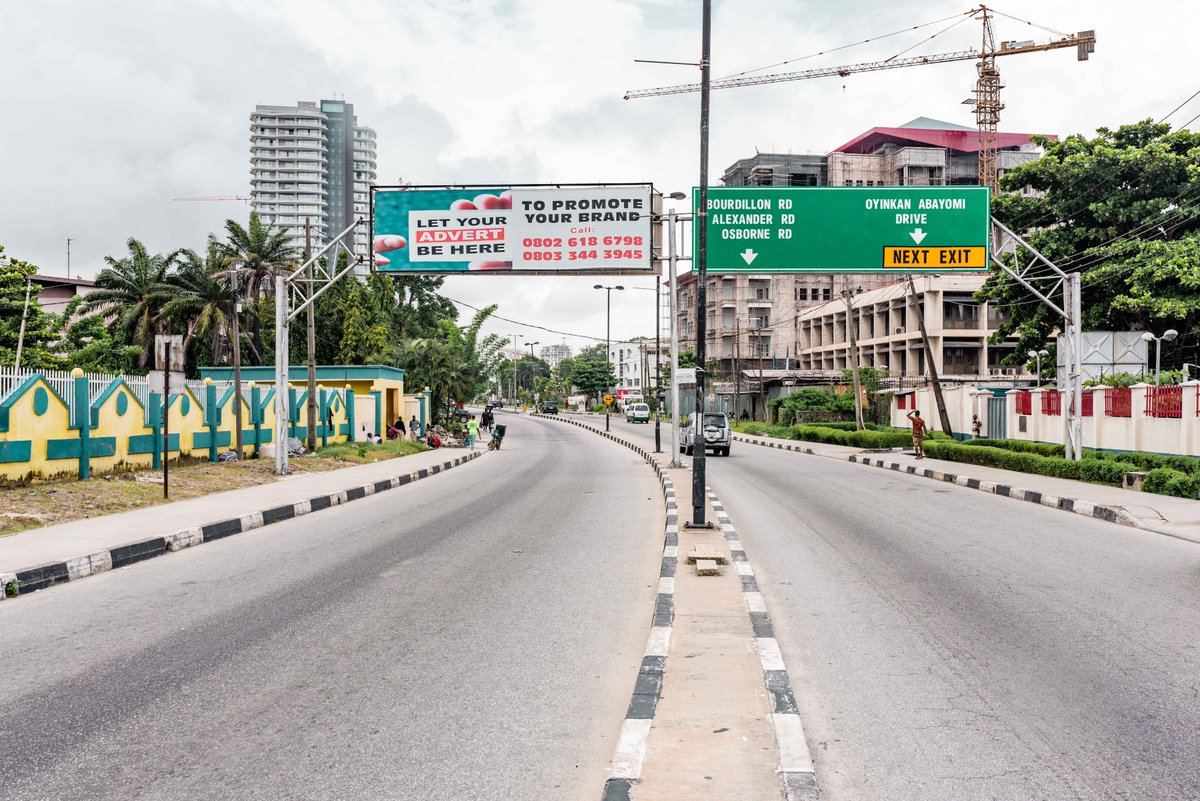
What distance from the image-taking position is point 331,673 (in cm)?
529

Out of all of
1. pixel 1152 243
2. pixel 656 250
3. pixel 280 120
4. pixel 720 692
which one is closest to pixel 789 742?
pixel 720 692

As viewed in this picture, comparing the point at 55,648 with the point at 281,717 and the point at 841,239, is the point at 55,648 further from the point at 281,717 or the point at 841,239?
the point at 841,239

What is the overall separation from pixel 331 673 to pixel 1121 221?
35466 millimetres

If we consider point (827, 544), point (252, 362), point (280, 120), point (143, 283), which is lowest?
point (827, 544)

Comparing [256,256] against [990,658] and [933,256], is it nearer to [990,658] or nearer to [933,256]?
[933,256]

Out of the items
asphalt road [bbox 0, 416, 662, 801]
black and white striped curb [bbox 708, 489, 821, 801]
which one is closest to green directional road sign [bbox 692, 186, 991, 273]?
asphalt road [bbox 0, 416, 662, 801]

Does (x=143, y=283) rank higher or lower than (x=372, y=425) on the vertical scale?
higher

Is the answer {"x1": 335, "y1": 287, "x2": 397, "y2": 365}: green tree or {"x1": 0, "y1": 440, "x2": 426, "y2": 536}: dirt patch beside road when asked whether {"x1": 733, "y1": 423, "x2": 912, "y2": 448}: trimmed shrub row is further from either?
{"x1": 335, "y1": 287, "x2": 397, "y2": 365}: green tree

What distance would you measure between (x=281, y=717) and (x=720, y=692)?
2.26 m

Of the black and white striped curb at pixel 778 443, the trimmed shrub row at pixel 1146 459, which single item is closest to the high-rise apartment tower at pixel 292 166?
the black and white striped curb at pixel 778 443

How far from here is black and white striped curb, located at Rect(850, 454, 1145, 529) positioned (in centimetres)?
1346

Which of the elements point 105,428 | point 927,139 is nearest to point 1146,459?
point 105,428

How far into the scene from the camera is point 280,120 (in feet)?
502

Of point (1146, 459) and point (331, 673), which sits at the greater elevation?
point (1146, 459)
